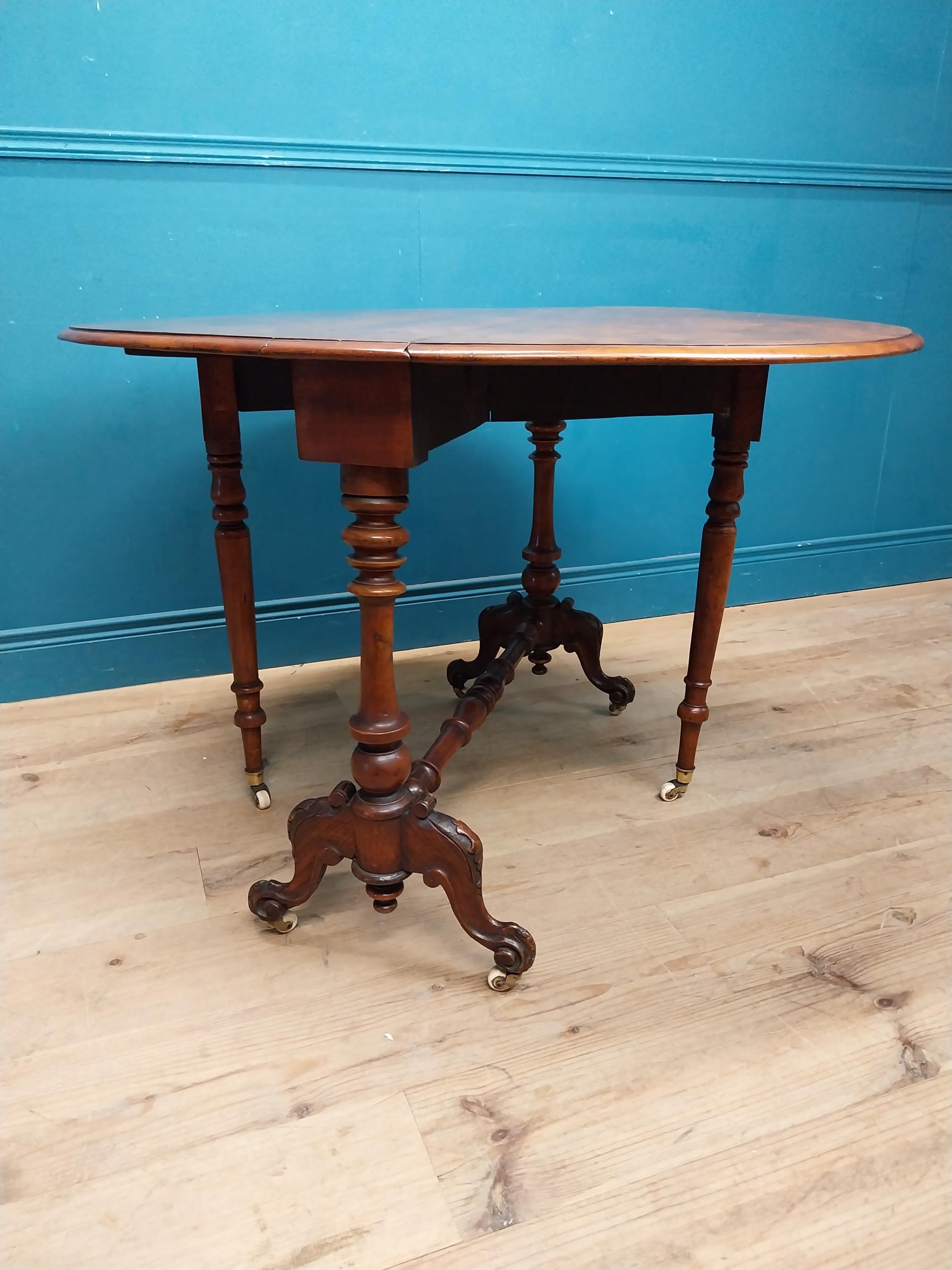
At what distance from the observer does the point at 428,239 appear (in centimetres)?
209

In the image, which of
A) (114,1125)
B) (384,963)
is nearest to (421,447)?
(384,963)

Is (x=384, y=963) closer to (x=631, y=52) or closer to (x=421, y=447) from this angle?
(x=421, y=447)

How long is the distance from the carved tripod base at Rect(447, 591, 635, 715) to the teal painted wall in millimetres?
359

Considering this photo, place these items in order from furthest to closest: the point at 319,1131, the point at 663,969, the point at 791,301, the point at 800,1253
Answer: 1. the point at 791,301
2. the point at 663,969
3. the point at 319,1131
4. the point at 800,1253

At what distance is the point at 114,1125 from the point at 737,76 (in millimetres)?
2604

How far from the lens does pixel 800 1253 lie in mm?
883

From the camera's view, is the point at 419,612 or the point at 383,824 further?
the point at 419,612

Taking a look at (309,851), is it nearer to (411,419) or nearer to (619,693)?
(411,419)

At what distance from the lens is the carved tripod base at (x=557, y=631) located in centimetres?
201

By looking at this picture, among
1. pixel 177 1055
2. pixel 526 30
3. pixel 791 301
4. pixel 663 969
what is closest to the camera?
pixel 177 1055

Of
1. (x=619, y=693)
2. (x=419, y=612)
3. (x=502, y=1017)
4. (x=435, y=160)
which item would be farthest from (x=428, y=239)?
(x=502, y=1017)

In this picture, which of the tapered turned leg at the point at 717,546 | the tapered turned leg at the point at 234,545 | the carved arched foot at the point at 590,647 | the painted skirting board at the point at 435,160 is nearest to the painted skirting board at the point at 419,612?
the carved arched foot at the point at 590,647

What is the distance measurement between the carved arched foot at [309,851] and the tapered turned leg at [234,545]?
35cm

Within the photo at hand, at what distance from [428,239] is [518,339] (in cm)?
128
